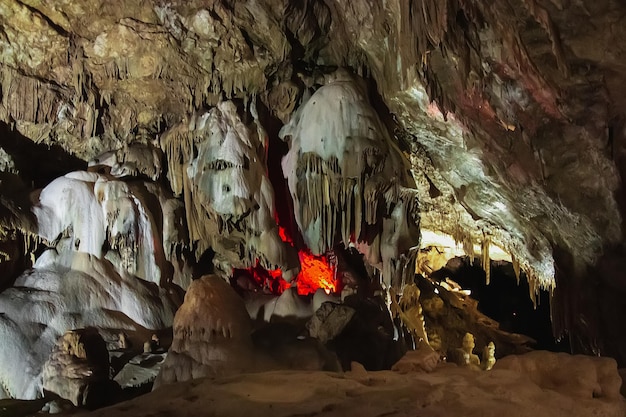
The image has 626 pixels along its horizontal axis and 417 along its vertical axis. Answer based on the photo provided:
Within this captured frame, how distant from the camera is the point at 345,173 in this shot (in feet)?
32.5

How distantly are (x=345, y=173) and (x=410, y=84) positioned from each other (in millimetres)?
1944

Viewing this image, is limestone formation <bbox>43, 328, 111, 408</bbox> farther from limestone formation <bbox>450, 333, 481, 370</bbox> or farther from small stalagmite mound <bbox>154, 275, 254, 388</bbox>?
limestone formation <bbox>450, 333, 481, 370</bbox>

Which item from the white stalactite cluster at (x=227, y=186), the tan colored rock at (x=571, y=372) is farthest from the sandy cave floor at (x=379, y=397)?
the white stalactite cluster at (x=227, y=186)

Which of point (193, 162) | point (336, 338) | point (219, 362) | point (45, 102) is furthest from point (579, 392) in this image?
point (45, 102)

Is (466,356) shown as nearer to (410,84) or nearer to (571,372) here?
(410,84)

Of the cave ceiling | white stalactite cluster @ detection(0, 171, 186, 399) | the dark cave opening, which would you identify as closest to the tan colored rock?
the cave ceiling

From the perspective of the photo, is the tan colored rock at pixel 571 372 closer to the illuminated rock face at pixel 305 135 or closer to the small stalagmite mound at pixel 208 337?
the small stalagmite mound at pixel 208 337

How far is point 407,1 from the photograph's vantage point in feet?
24.1

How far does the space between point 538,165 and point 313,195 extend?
3800 mm

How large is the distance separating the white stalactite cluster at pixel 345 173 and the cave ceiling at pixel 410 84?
0.66 m

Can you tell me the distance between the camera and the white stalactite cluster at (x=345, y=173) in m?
9.84

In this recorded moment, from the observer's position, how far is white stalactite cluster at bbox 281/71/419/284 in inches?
388

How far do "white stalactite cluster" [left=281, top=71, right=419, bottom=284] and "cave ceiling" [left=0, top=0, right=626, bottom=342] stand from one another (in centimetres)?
66

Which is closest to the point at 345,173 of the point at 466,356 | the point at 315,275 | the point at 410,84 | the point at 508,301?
the point at 410,84
